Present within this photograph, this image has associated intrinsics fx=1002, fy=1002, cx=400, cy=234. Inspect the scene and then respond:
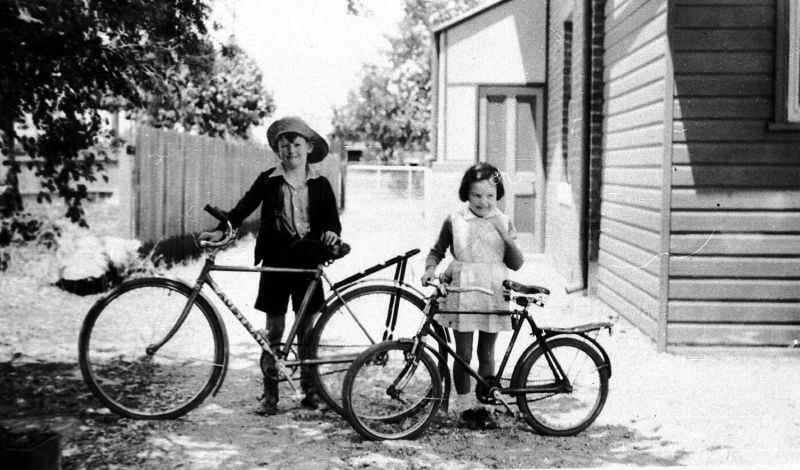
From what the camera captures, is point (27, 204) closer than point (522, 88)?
Yes

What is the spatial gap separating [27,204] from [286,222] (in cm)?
153

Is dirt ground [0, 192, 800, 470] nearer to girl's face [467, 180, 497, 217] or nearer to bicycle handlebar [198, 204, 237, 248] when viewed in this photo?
girl's face [467, 180, 497, 217]

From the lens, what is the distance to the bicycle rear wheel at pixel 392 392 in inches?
181

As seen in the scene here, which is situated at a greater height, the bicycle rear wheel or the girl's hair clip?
the girl's hair clip

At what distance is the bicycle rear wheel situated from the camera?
4.61m

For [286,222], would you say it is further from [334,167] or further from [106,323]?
[334,167]

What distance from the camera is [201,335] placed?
484 cm

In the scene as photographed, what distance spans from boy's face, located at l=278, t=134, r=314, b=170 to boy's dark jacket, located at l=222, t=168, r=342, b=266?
96mm

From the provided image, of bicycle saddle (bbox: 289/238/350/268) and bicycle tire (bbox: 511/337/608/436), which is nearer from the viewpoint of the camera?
bicycle tire (bbox: 511/337/608/436)

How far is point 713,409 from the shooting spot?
209 inches

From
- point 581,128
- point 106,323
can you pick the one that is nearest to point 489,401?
point 106,323

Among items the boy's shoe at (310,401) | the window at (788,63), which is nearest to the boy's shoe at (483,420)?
the boy's shoe at (310,401)

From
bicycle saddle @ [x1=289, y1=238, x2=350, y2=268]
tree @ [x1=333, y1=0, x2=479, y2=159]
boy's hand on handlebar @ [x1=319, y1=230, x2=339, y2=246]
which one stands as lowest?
bicycle saddle @ [x1=289, y1=238, x2=350, y2=268]

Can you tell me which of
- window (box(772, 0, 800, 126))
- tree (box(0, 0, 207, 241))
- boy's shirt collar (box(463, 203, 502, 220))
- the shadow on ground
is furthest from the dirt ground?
window (box(772, 0, 800, 126))
